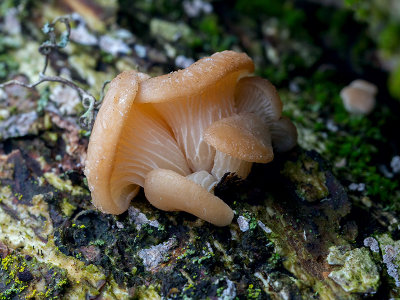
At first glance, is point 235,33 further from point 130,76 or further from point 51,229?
point 51,229

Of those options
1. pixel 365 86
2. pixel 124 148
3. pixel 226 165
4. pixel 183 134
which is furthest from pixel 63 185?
pixel 365 86

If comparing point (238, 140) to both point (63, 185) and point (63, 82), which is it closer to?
point (63, 185)

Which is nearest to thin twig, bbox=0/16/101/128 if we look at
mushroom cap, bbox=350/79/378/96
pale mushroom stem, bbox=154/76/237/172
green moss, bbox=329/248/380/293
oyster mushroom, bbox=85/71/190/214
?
oyster mushroom, bbox=85/71/190/214

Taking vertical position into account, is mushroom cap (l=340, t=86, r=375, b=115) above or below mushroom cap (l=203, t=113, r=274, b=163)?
below

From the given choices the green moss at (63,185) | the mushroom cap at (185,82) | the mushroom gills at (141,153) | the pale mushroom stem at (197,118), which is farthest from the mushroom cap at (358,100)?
the green moss at (63,185)

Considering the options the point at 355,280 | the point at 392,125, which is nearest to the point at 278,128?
the point at 355,280

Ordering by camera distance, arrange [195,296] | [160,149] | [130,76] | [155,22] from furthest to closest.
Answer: [155,22] → [160,149] → [130,76] → [195,296]

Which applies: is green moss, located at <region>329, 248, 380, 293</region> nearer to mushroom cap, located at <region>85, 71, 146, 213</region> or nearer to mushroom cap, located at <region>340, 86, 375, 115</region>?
mushroom cap, located at <region>85, 71, 146, 213</region>

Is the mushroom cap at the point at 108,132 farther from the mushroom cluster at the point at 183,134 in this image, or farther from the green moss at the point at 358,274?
the green moss at the point at 358,274
